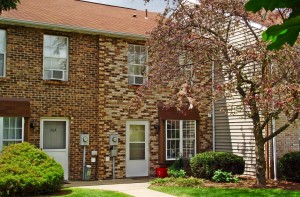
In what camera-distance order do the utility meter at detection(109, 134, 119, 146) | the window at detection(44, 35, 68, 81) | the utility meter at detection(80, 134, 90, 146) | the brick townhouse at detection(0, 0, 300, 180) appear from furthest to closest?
the utility meter at detection(109, 134, 119, 146) → the utility meter at detection(80, 134, 90, 146) → the window at detection(44, 35, 68, 81) → the brick townhouse at detection(0, 0, 300, 180)

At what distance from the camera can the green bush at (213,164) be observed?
49.0 ft

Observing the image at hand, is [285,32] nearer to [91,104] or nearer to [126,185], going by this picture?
[126,185]

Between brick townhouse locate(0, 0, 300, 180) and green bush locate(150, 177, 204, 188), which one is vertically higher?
brick townhouse locate(0, 0, 300, 180)

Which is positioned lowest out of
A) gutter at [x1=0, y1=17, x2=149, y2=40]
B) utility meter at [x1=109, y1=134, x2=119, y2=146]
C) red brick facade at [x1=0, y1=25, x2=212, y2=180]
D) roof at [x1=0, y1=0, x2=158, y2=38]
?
utility meter at [x1=109, y1=134, x2=119, y2=146]

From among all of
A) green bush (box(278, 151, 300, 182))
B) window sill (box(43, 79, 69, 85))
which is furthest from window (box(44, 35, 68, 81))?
green bush (box(278, 151, 300, 182))

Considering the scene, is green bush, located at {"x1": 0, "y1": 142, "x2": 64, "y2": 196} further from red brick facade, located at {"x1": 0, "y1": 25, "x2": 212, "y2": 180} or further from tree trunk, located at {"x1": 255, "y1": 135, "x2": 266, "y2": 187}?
tree trunk, located at {"x1": 255, "y1": 135, "x2": 266, "y2": 187}

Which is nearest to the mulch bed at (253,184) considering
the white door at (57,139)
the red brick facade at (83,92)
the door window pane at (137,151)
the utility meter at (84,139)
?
the door window pane at (137,151)

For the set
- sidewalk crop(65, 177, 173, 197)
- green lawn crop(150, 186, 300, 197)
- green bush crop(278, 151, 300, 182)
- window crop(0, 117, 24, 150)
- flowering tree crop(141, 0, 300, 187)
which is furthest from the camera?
green bush crop(278, 151, 300, 182)

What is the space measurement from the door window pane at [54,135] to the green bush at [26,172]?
222cm

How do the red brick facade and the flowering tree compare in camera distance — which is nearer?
the flowering tree

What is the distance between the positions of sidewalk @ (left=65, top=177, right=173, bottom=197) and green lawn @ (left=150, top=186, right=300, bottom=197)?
0.49m

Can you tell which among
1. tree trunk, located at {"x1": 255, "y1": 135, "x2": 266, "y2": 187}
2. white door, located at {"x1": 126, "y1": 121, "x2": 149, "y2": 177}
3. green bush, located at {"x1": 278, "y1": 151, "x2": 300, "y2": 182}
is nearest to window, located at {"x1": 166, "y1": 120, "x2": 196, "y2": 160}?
white door, located at {"x1": 126, "y1": 121, "x2": 149, "y2": 177}

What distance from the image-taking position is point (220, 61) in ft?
41.4

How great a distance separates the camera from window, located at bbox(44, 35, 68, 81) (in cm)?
1526
